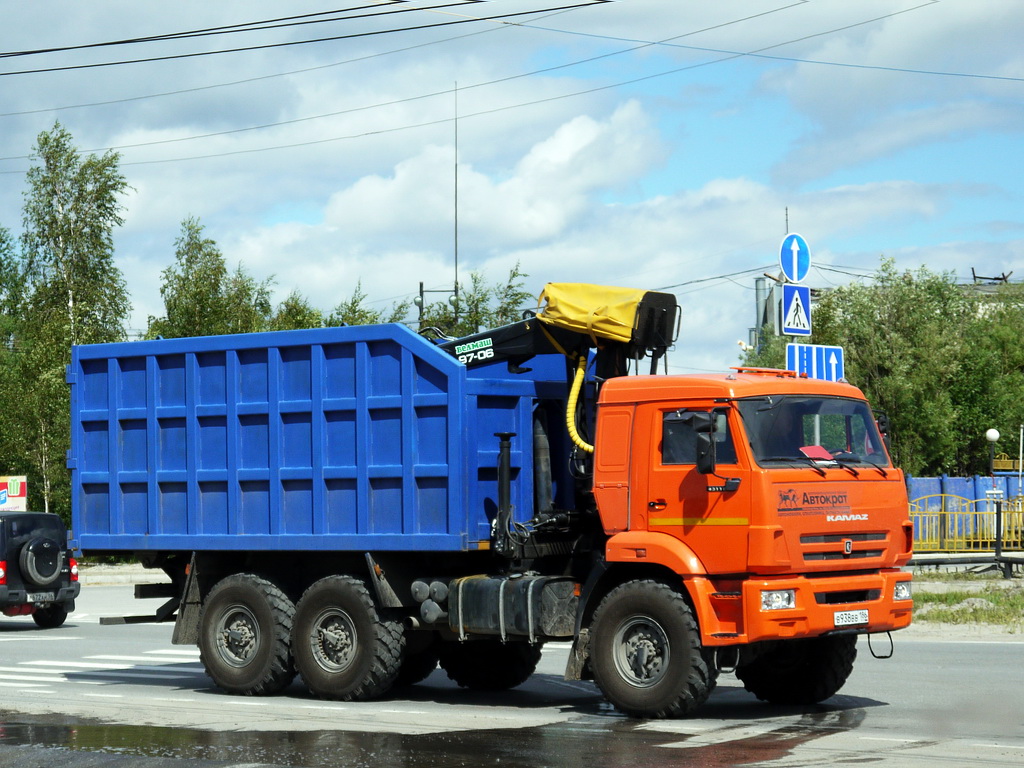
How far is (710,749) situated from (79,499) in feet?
25.4

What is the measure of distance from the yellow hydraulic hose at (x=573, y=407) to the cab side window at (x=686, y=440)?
1.14 m

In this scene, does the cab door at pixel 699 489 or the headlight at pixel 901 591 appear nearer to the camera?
the cab door at pixel 699 489

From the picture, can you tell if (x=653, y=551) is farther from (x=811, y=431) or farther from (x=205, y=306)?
(x=205, y=306)

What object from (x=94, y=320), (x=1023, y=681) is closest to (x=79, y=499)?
(x=1023, y=681)

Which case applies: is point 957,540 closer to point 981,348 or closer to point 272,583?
→ point 272,583

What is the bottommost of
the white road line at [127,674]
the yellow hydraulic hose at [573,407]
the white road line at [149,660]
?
the white road line at [149,660]

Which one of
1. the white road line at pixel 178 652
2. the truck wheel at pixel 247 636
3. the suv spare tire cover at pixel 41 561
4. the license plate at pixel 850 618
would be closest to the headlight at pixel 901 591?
the license plate at pixel 850 618

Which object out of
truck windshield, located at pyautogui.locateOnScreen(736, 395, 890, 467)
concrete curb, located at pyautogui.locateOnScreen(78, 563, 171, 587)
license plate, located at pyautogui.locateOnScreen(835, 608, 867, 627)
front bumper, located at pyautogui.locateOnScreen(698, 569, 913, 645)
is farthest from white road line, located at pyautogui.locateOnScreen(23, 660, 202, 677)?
concrete curb, located at pyautogui.locateOnScreen(78, 563, 171, 587)

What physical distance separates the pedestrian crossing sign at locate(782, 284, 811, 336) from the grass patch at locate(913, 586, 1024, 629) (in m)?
5.64

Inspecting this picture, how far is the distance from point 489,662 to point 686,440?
3745 mm

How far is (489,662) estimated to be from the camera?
13.9m

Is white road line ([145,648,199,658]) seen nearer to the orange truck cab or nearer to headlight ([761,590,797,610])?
the orange truck cab

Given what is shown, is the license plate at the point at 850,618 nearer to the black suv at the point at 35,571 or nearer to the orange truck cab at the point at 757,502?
the orange truck cab at the point at 757,502

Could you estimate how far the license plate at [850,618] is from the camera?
10953 mm
